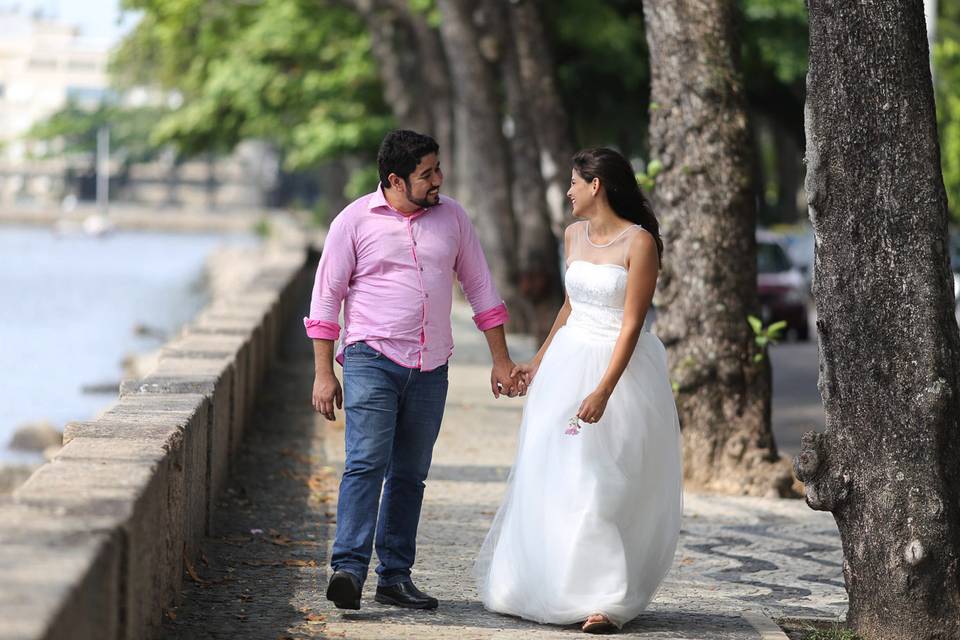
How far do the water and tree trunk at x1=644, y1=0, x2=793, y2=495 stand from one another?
12.0m

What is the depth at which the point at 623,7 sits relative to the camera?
30.4m

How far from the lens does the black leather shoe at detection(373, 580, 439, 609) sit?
7.53 m

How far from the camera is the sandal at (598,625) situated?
7.12 m

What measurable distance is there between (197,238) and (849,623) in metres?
119

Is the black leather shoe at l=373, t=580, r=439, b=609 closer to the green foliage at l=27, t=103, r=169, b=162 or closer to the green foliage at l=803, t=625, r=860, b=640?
the green foliage at l=803, t=625, r=860, b=640

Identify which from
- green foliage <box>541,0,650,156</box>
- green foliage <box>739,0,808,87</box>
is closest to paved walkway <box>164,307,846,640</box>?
green foliage <box>541,0,650,156</box>

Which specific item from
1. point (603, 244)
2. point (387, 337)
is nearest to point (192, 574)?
point (387, 337)

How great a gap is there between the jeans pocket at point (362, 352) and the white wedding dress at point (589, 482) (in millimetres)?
683

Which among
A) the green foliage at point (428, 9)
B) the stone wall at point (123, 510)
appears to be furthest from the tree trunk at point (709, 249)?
the green foliage at point (428, 9)

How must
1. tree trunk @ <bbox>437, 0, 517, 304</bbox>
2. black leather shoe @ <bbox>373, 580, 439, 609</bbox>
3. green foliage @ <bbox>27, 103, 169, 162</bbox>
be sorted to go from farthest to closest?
green foliage @ <bbox>27, 103, 169, 162</bbox>
tree trunk @ <bbox>437, 0, 517, 304</bbox>
black leather shoe @ <bbox>373, 580, 439, 609</bbox>

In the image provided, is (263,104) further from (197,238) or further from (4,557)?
(197,238)

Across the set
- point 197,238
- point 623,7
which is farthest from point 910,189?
point 197,238

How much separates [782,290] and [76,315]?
27.6 m

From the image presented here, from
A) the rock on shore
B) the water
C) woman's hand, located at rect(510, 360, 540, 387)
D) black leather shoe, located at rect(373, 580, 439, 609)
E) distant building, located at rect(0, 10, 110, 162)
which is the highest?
distant building, located at rect(0, 10, 110, 162)
